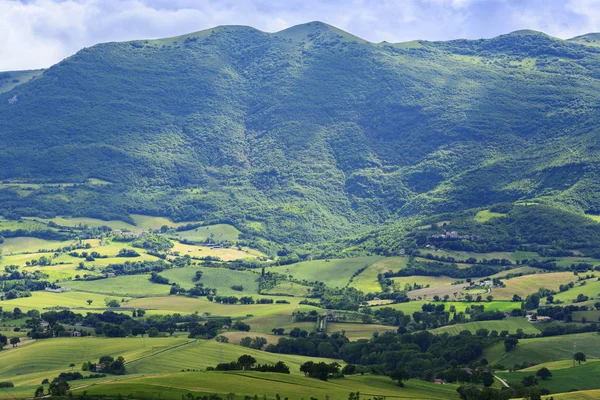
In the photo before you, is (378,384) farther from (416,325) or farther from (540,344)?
(416,325)

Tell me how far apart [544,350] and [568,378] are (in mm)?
21964

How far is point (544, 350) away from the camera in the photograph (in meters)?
160

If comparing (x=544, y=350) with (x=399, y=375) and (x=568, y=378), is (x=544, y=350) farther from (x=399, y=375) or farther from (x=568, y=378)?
(x=399, y=375)

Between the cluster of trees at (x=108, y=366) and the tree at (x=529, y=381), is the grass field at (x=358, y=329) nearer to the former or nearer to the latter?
the tree at (x=529, y=381)

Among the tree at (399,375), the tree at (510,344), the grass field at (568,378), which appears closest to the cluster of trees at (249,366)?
the tree at (399,375)

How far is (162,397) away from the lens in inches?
4350

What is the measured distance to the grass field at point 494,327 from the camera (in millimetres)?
179000

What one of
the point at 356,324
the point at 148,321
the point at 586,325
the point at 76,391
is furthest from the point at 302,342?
the point at 76,391

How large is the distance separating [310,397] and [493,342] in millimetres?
55409

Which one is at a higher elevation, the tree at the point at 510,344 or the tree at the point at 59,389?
the tree at the point at 510,344

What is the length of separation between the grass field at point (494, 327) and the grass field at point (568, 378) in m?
31.1

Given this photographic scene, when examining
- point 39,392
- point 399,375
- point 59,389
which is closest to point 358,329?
point 399,375

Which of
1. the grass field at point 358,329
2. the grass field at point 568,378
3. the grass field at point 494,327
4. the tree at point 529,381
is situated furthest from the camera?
the grass field at point 358,329

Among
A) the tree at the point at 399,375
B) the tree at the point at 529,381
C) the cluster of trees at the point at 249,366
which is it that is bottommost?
the tree at the point at 529,381
